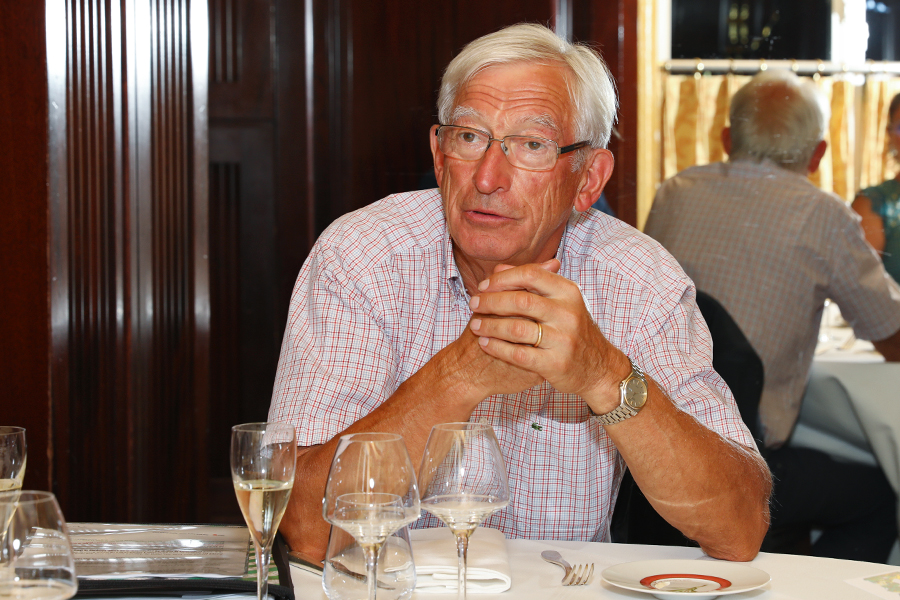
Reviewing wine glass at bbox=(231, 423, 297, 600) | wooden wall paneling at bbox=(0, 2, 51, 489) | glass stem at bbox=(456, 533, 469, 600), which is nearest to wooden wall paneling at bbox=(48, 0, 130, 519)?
wooden wall paneling at bbox=(0, 2, 51, 489)

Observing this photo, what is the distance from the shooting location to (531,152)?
5.42 ft

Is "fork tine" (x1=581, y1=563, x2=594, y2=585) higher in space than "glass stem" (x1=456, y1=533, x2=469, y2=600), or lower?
lower

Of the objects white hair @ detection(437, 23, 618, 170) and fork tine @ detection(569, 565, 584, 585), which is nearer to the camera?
fork tine @ detection(569, 565, 584, 585)

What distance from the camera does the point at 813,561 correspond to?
1232mm

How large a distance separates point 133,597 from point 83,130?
5.30 feet

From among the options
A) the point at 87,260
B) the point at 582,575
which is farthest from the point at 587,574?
the point at 87,260

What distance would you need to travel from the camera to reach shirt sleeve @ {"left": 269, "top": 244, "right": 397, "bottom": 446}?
57.2 inches

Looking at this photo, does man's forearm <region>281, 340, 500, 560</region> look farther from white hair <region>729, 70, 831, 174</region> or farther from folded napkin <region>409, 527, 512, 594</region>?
white hair <region>729, 70, 831, 174</region>

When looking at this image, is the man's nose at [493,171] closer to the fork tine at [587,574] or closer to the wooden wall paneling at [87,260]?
the fork tine at [587,574]

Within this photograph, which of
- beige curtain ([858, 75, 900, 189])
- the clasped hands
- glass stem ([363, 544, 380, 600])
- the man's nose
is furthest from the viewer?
beige curtain ([858, 75, 900, 189])

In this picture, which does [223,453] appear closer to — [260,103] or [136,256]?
[136,256]

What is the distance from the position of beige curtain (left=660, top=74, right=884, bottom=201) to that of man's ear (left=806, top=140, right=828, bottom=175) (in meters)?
0.02

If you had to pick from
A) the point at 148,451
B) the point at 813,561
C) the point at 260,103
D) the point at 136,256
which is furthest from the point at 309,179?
the point at 813,561

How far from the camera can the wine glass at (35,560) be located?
2.38 feet
